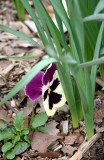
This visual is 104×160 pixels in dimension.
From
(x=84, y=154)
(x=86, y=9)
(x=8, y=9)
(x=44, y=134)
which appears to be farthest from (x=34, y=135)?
(x=8, y=9)

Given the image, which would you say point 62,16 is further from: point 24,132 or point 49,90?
point 24,132

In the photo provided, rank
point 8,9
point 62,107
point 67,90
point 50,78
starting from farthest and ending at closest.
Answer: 1. point 8,9
2. point 62,107
3. point 50,78
4. point 67,90

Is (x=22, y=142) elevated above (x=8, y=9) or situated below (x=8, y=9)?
below

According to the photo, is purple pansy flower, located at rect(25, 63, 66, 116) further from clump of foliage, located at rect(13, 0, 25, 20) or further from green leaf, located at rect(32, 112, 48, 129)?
clump of foliage, located at rect(13, 0, 25, 20)

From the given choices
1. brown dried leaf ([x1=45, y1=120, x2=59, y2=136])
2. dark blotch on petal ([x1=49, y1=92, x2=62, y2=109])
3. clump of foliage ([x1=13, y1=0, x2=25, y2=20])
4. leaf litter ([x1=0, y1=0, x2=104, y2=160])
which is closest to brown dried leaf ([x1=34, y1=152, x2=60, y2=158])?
leaf litter ([x1=0, y1=0, x2=104, y2=160])

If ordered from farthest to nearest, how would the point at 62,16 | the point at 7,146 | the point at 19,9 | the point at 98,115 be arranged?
the point at 19,9 → the point at 98,115 → the point at 7,146 → the point at 62,16

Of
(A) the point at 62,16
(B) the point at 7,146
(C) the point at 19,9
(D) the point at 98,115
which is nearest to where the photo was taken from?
(A) the point at 62,16

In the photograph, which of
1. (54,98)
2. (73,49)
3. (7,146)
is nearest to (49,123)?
(54,98)

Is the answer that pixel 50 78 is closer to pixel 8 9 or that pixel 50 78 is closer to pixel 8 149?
pixel 8 149
